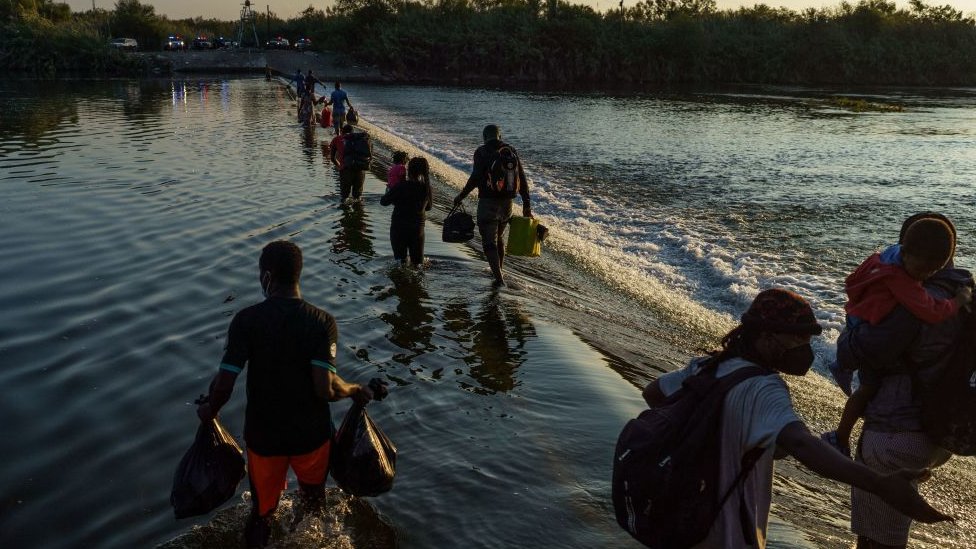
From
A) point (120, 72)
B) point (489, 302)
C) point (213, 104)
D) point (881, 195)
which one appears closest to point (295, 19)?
point (120, 72)

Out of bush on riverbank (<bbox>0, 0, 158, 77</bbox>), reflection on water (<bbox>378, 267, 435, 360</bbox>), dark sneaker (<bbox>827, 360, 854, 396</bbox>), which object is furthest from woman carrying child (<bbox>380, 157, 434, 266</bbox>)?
bush on riverbank (<bbox>0, 0, 158, 77</bbox>)

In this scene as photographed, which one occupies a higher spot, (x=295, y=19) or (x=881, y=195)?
(x=295, y=19)

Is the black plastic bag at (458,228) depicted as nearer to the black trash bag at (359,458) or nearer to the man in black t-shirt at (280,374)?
the black trash bag at (359,458)

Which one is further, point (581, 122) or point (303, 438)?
point (581, 122)

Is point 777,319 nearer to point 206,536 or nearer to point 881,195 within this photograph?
point 206,536

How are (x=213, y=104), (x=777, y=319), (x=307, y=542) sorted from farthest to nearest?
(x=213, y=104)
(x=307, y=542)
(x=777, y=319)

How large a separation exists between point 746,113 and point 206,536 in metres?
46.0

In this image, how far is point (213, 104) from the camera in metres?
38.3

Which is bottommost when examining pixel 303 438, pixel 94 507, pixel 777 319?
pixel 94 507

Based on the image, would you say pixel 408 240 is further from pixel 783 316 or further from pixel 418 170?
pixel 783 316

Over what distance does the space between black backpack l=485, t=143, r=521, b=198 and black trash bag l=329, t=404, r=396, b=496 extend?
533 cm

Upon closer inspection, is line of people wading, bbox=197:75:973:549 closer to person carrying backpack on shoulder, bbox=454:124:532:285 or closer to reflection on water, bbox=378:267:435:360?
reflection on water, bbox=378:267:435:360

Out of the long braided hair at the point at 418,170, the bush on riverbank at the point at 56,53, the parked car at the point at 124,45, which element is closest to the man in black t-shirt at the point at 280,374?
the long braided hair at the point at 418,170

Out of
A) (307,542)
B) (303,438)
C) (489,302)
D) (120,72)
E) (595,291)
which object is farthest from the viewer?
(120,72)
